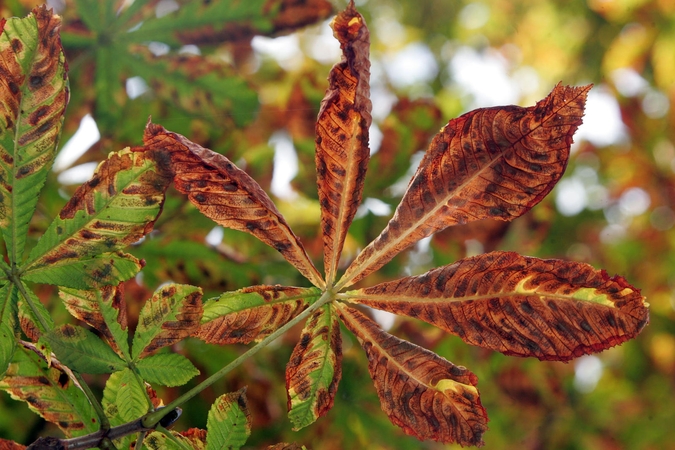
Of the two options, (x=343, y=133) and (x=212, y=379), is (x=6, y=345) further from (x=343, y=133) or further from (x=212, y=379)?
(x=343, y=133)

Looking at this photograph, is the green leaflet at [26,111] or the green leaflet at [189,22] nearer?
the green leaflet at [26,111]

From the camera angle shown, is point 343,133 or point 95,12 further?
point 95,12

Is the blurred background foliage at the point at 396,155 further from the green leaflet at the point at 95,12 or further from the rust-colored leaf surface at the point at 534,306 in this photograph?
the rust-colored leaf surface at the point at 534,306

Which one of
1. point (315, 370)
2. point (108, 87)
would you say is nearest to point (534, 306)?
point (315, 370)

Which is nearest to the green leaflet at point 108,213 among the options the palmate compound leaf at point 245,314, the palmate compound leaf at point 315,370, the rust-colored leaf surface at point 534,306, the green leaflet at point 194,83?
the palmate compound leaf at point 245,314

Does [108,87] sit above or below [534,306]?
above

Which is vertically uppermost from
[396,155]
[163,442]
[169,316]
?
[396,155]

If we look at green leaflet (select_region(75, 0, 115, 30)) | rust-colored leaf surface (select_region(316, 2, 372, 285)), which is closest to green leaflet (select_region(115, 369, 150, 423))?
rust-colored leaf surface (select_region(316, 2, 372, 285))
